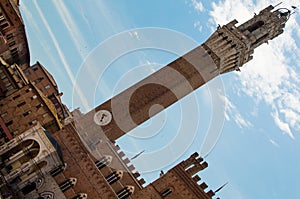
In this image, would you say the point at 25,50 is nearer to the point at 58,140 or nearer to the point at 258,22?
the point at 58,140

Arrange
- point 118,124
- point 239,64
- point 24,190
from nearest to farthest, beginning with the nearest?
point 24,190 → point 118,124 → point 239,64

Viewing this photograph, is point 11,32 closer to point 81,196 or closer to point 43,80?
point 43,80

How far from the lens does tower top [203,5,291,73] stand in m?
64.6

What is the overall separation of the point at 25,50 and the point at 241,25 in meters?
35.5

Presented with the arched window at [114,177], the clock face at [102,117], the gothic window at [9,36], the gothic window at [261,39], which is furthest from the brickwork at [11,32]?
the gothic window at [261,39]

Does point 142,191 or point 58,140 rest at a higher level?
point 58,140

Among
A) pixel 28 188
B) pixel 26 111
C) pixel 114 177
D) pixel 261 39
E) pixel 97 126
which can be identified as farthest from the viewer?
pixel 261 39

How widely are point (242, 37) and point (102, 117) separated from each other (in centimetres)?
2446

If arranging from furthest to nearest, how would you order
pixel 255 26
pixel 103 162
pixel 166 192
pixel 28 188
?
pixel 255 26, pixel 103 162, pixel 166 192, pixel 28 188

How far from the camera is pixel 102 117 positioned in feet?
188

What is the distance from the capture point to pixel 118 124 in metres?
56.9

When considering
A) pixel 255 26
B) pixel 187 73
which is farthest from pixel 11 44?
pixel 255 26

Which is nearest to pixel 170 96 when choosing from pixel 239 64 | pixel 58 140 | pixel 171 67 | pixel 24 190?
pixel 171 67

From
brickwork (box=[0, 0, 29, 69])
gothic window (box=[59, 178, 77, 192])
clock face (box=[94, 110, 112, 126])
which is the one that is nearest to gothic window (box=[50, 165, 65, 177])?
gothic window (box=[59, 178, 77, 192])
